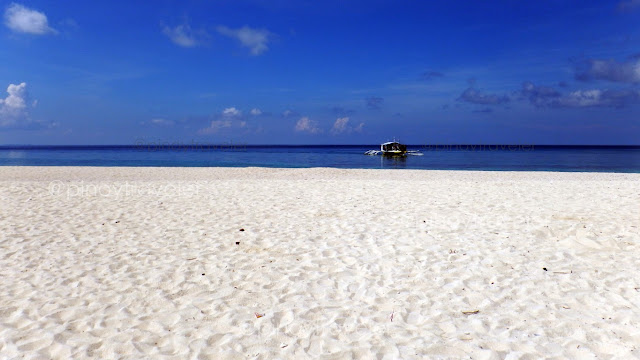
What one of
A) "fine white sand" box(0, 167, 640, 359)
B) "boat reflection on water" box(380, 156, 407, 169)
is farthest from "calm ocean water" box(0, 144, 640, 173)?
"fine white sand" box(0, 167, 640, 359)

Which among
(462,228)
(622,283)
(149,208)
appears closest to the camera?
(622,283)

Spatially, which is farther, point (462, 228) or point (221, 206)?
point (221, 206)

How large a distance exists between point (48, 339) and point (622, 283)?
6.66 meters

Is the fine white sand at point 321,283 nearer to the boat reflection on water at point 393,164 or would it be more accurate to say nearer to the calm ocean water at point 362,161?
the boat reflection on water at point 393,164

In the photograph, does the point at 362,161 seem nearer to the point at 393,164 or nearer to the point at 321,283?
the point at 393,164

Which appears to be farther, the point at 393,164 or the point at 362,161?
the point at 362,161

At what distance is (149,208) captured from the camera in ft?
33.7

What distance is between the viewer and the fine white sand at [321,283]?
3777mm

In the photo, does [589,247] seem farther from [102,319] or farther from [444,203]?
[102,319]

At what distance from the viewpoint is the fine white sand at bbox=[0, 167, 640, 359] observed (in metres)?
3.78

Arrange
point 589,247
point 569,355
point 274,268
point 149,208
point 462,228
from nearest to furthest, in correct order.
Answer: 1. point 569,355
2. point 274,268
3. point 589,247
4. point 462,228
5. point 149,208

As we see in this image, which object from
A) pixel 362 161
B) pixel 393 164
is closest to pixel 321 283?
pixel 393 164

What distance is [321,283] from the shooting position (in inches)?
206

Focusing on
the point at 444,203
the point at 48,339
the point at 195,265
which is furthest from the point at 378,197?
the point at 48,339
